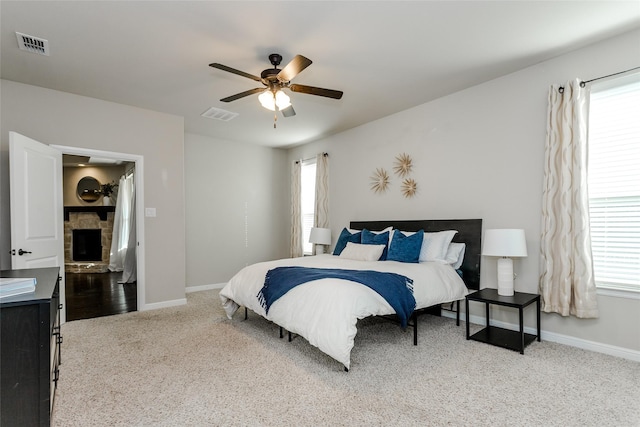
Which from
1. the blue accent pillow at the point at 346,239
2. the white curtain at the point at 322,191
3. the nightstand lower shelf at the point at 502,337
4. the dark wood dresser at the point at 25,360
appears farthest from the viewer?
the white curtain at the point at 322,191

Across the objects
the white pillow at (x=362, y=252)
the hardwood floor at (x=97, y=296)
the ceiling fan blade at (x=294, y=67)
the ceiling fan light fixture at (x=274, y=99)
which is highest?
the ceiling fan blade at (x=294, y=67)

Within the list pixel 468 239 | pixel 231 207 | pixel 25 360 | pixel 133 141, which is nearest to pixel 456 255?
pixel 468 239

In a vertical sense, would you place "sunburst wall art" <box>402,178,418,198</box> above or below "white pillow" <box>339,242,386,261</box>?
above

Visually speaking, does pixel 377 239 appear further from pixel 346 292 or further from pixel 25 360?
pixel 25 360

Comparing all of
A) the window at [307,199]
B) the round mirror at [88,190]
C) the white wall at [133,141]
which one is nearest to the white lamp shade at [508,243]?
the window at [307,199]

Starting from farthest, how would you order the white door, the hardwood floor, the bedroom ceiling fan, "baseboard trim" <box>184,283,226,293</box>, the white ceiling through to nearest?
1. "baseboard trim" <box>184,283,226,293</box>
2. the hardwood floor
3. the white door
4. the bedroom ceiling fan
5. the white ceiling

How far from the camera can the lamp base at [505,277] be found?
3213 millimetres

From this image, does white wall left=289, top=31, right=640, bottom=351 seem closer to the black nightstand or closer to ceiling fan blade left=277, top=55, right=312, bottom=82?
the black nightstand

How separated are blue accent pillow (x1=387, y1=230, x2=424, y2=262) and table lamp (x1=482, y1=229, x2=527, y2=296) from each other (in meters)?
0.75

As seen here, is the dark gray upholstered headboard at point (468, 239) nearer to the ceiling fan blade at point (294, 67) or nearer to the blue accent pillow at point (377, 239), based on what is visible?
the blue accent pillow at point (377, 239)

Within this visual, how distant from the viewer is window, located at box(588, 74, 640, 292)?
2791 millimetres

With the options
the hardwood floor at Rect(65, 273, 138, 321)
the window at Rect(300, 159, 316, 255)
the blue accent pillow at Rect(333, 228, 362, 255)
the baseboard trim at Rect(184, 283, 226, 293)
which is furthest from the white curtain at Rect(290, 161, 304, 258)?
the hardwood floor at Rect(65, 273, 138, 321)

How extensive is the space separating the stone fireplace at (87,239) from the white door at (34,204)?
4.78 meters

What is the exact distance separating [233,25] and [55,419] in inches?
118
